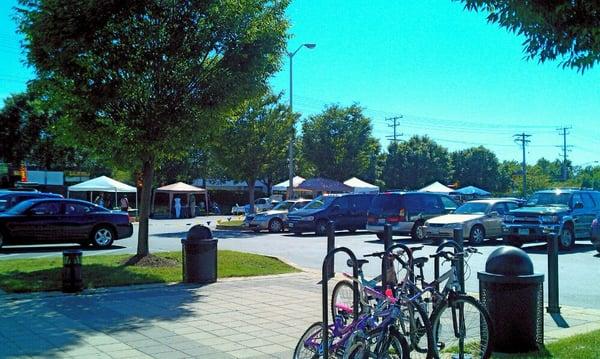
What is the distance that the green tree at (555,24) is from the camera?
16.5 feet

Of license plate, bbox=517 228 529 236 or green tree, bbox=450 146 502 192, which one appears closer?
license plate, bbox=517 228 529 236

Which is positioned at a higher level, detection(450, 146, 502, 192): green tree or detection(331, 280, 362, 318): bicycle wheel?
detection(450, 146, 502, 192): green tree

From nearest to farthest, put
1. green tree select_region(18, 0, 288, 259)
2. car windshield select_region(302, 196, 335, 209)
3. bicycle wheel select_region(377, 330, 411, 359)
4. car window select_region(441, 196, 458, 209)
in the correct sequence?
bicycle wheel select_region(377, 330, 411, 359) → green tree select_region(18, 0, 288, 259) → car window select_region(441, 196, 458, 209) → car windshield select_region(302, 196, 335, 209)

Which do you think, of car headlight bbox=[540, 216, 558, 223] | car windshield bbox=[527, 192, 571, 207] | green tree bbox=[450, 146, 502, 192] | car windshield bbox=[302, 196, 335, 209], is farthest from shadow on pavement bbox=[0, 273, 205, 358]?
green tree bbox=[450, 146, 502, 192]

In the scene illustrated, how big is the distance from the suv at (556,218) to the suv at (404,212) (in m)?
3.41

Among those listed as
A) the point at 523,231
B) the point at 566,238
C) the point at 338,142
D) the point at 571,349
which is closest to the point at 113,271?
the point at 571,349

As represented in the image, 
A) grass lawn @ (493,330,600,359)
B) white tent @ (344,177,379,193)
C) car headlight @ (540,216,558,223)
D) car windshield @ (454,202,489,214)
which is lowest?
grass lawn @ (493,330,600,359)

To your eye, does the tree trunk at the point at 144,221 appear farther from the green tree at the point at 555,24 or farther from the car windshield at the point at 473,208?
the car windshield at the point at 473,208

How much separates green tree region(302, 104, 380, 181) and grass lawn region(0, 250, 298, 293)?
31818mm

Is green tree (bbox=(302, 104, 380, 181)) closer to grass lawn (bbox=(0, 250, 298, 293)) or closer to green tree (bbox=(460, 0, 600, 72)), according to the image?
grass lawn (bbox=(0, 250, 298, 293))

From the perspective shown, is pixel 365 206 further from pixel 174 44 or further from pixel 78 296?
pixel 78 296

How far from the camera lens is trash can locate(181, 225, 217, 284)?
11500 mm

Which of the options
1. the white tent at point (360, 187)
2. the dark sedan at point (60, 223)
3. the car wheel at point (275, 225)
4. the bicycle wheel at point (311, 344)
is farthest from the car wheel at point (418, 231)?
the white tent at point (360, 187)

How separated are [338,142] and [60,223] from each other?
1166 inches
